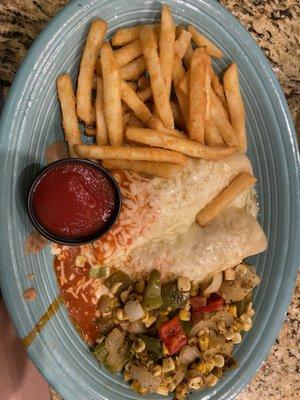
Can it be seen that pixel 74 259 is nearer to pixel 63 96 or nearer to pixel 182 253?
pixel 182 253

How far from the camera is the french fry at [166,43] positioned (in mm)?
2535

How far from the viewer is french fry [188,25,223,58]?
8.93 ft

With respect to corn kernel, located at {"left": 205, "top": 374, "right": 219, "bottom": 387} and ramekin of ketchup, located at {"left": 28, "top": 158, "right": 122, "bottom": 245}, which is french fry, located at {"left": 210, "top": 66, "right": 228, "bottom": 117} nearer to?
ramekin of ketchup, located at {"left": 28, "top": 158, "right": 122, "bottom": 245}

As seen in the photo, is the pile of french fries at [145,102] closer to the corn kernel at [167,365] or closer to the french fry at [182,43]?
the french fry at [182,43]

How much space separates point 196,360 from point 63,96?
1456 mm

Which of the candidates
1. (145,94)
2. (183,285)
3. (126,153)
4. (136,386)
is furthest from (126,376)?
(145,94)

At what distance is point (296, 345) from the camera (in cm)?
335

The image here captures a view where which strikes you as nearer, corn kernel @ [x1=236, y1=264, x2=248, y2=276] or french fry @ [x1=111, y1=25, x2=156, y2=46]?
french fry @ [x1=111, y1=25, x2=156, y2=46]

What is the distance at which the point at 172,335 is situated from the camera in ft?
8.82

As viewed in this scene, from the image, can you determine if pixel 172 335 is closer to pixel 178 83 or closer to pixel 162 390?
pixel 162 390

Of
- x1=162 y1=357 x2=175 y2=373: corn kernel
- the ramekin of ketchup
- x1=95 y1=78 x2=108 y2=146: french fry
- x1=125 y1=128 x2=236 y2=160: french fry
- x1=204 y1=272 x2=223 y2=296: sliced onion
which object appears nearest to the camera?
the ramekin of ketchup

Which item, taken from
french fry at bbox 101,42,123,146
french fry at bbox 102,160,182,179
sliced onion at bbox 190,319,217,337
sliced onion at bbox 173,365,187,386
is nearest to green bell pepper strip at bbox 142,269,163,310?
sliced onion at bbox 190,319,217,337

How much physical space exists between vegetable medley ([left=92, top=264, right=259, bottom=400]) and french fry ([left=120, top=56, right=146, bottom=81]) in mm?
956

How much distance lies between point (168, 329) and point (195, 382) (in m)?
0.33
